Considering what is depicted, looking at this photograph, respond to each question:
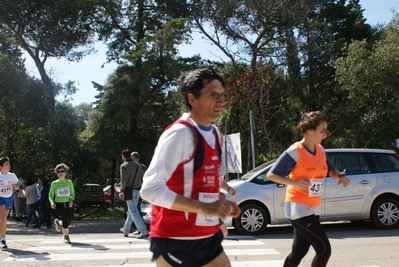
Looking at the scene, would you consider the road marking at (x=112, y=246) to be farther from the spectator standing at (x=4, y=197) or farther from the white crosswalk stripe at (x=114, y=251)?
the spectator standing at (x=4, y=197)

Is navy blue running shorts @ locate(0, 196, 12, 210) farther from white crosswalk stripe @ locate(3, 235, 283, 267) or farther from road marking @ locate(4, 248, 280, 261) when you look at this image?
road marking @ locate(4, 248, 280, 261)

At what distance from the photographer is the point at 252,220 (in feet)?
35.7

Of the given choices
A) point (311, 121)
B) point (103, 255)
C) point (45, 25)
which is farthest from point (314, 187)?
point (45, 25)

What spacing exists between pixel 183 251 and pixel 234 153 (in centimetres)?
1293

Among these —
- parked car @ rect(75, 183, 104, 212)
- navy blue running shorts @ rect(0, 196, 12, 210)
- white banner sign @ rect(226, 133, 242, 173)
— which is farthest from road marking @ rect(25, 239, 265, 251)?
parked car @ rect(75, 183, 104, 212)

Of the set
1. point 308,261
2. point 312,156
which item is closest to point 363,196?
point 308,261

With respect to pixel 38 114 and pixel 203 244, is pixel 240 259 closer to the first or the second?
pixel 203 244

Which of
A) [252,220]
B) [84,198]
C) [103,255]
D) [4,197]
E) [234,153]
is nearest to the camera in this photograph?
[103,255]

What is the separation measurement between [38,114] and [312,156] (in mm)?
17201

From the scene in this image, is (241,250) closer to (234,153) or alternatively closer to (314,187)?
(314,187)

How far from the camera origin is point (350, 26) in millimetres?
31953

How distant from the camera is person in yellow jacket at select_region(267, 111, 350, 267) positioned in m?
5.00

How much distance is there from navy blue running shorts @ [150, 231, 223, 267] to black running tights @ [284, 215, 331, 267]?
212cm

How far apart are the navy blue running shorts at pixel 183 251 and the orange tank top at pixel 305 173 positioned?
223 cm
